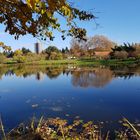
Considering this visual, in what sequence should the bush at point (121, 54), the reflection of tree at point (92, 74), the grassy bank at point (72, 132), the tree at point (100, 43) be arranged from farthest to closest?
the tree at point (100, 43) → the bush at point (121, 54) → the reflection of tree at point (92, 74) → the grassy bank at point (72, 132)

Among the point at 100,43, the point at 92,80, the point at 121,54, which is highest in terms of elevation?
the point at 100,43

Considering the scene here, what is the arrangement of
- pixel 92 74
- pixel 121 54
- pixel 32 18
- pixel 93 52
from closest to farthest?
pixel 32 18, pixel 92 74, pixel 121 54, pixel 93 52

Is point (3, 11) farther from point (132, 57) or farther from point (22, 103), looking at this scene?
point (132, 57)

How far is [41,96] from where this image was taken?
1461 cm

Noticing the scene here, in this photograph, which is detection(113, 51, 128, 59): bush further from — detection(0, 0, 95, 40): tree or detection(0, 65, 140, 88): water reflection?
detection(0, 0, 95, 40): tree

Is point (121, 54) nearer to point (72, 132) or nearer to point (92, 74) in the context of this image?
point (92, 74)

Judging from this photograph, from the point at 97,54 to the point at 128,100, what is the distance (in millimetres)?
55827

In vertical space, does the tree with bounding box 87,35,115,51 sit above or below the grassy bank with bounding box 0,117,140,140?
above

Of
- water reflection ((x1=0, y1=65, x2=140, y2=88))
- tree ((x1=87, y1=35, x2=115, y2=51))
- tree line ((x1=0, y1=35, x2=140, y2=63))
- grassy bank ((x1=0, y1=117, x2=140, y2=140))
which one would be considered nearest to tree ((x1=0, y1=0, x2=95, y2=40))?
grassy bank ((x1=0, y1=117, x2=140, y2=140))

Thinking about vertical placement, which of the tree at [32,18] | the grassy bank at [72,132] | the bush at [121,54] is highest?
the tree at [32,18]

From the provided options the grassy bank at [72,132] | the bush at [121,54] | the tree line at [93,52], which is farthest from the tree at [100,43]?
the grassy bank at [72,132]

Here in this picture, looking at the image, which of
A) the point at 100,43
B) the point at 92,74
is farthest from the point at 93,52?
the point at 92,74

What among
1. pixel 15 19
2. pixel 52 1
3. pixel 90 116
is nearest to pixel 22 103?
pixel 90 116

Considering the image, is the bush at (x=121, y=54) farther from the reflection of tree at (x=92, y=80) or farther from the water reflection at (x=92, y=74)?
the reflection of tree at (x=92, y=80)
